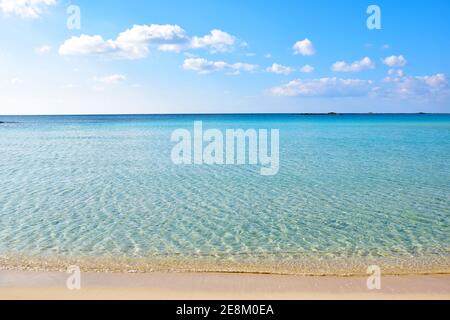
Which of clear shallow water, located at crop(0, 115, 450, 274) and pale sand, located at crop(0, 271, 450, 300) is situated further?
clear shallow water, located at crop(0, 115, 450, 274)

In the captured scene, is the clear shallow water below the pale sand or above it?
above

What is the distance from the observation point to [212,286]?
7.00 meters

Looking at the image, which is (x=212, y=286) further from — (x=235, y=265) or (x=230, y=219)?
(x=230, y=219)

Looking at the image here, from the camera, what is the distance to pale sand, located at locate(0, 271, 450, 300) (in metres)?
6.55

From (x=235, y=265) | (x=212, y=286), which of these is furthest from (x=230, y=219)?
(x=212, y=286)

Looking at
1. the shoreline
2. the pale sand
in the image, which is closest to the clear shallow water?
the shoreline

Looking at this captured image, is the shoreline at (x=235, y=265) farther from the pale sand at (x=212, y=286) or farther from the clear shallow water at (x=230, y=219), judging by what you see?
the pale sand at (x=212, y=286)

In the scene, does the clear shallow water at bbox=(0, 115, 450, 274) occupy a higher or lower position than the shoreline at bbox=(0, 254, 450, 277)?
higher

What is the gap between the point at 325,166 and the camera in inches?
835

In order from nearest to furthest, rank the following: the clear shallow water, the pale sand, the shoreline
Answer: the pale sand
the shoreline
the clear shallow water

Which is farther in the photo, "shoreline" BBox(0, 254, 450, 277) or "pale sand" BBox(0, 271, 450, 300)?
"shoreline" BBox(0, 254, 450, 277)

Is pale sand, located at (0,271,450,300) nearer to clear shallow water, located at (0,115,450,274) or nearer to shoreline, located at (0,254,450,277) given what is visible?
shoreline, located at (0,254,450,277)

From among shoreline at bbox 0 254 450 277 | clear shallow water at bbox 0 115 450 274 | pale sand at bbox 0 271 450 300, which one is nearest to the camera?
pale sand at bbox 0 271 450 300
